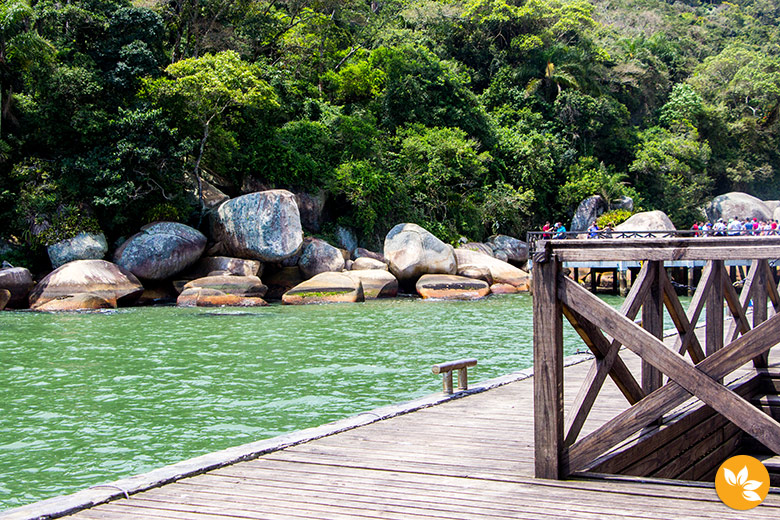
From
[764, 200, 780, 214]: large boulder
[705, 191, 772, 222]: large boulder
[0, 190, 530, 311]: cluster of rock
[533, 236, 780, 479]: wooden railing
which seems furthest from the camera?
[764, 200, 780, 214]: large boulder

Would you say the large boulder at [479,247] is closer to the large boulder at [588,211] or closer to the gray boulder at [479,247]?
the gray boulder at [479,247]

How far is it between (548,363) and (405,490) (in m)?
1.21

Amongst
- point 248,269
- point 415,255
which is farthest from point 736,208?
point 248,269

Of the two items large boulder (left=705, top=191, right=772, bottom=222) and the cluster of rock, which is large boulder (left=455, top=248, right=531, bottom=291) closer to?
the cluster of rock

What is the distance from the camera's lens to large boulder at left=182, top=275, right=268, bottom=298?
74.9 feet

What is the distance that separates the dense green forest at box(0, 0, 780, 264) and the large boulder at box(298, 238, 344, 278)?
13.9 feet

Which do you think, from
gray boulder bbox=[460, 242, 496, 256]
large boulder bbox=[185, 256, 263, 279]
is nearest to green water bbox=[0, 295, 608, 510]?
large boulder bbox=[185, 256, 263, 279]

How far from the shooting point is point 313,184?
99.3 feet

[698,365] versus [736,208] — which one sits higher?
[736,208]

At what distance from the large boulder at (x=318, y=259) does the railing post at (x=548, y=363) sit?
22.1 m

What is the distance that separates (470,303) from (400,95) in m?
16.6

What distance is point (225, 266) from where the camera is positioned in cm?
2469

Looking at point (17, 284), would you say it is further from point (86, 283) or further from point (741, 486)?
point (741, 486)

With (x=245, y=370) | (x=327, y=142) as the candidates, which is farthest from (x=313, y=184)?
(x=245, y=370)
